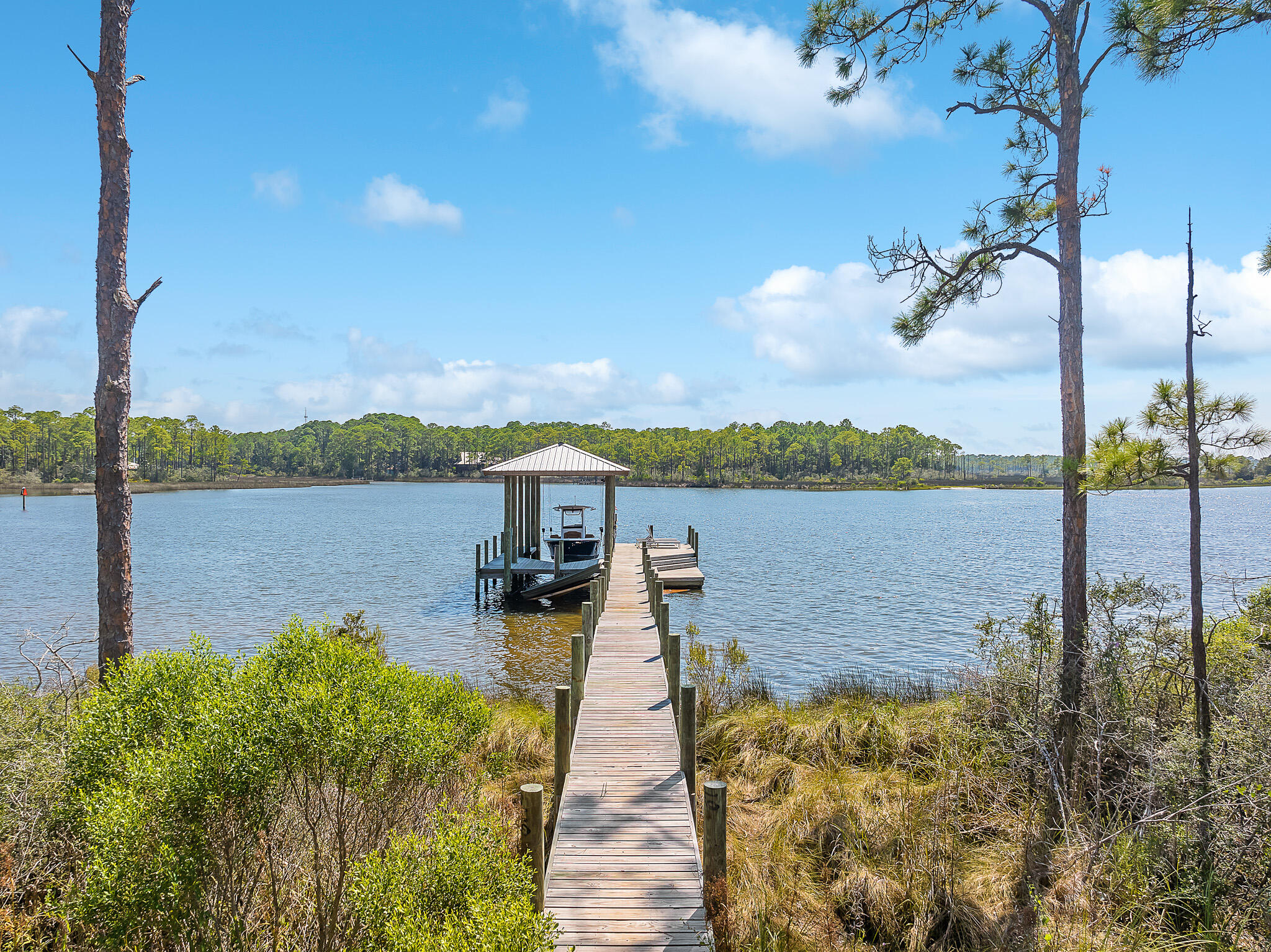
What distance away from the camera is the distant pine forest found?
105625 mm

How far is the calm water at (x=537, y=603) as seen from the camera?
17641mm

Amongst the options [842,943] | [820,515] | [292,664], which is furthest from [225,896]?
[820,515]

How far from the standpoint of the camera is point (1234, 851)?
4.98 meters

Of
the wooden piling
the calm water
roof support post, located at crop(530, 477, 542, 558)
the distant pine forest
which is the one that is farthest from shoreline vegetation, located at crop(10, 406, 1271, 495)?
the wooden piling

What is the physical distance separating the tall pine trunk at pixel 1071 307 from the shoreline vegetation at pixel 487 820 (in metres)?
0.42

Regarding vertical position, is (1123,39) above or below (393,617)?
above

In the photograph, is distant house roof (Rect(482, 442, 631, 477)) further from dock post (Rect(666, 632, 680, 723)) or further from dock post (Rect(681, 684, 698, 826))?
dock post (Rect(681, 684, 698, 826))

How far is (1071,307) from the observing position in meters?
7.96

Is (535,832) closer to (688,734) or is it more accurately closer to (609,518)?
(688,734)

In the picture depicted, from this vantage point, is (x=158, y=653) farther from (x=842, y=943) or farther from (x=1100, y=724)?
(x=1100, y=724)

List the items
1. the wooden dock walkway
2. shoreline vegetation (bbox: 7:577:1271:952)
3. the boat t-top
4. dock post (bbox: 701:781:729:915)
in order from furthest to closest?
the boat t-top → dock post (bbox: 701:781:729:915) → the wooden dock walkway → shoreline vegetation (bbox: 7:577:1271:952)

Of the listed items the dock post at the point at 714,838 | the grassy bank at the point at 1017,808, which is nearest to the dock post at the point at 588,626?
the grassy bank at the point at 1017,808

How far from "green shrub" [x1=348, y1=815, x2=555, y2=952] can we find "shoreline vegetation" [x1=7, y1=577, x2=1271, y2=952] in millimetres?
17

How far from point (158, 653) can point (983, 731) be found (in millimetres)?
8543
